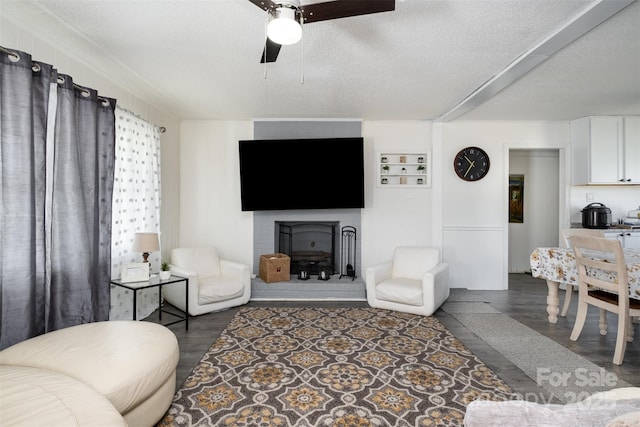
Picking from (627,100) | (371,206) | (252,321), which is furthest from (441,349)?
(627,100)

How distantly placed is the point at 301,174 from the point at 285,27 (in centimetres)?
294

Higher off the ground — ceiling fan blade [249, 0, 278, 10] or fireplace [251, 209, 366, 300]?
ceiling fan blade [249, 0, 278, 10]

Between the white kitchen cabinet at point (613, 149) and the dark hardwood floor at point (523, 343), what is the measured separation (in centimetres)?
190

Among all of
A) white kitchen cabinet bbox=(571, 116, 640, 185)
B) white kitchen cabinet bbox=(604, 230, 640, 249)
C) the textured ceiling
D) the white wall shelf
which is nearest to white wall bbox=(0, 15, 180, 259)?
the textured ceiling

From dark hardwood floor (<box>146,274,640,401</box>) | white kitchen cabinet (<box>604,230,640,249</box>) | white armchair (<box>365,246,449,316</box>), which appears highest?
white kitchen cabinet (<box>604,230,640,249</box>)

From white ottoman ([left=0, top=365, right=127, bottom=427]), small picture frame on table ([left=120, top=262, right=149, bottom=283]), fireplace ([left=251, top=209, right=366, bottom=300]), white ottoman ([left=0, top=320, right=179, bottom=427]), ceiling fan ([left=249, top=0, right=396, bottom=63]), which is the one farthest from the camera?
fireplace ([left=251, top=209, right=366, bottom=300])

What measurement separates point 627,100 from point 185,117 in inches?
230

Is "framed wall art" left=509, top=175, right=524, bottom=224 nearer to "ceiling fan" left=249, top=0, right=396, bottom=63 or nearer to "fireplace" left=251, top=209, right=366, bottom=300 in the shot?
"fireplace" left=251, top=209, right=366, bottom=300

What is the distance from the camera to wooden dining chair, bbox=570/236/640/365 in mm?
2463

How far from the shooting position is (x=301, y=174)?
449 cm

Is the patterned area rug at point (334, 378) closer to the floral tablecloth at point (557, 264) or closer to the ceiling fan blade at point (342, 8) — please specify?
the floral tablecloth at point (557, 264)

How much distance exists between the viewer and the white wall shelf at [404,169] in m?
4.85

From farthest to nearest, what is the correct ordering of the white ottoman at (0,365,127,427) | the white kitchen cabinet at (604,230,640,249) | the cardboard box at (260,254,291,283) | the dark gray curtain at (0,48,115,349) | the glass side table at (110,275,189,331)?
the white kitchen cabinet at (604,230,640,249) < the cardboard box at (260,254,291,283) < the glass side table at (110,275,189,331) < the dark gray curtain at (0,48,115,349) < the white ottoman at (0,365,127,427)

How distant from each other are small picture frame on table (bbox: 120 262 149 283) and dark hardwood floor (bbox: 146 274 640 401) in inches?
25.2
